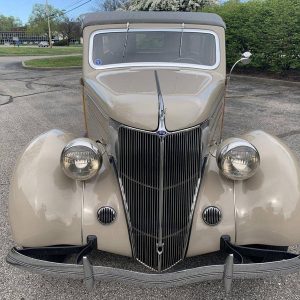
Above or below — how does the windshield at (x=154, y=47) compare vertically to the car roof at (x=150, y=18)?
below

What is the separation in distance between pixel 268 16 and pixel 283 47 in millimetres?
1367

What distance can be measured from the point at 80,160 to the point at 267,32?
12.4m

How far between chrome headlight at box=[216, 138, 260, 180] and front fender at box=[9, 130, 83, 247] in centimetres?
106

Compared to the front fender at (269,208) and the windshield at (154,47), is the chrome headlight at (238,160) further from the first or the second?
the windshield at (154,47)

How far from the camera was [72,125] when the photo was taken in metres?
7.45

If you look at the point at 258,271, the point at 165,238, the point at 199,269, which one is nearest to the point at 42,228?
the point at 165,238

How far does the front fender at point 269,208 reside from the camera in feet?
8.36

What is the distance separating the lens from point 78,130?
705cm

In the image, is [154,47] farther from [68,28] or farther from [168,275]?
[68,28]

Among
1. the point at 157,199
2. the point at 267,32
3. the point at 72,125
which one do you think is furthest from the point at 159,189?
the point at 267,32

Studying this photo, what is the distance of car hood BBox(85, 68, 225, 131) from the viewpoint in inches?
99.4

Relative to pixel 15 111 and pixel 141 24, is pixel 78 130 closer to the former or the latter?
pixel 15 111

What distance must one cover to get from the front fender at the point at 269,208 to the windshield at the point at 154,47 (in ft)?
5.56

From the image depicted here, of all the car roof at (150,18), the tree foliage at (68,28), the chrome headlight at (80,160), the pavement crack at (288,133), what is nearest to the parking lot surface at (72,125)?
the pavement crack at (288,133)
